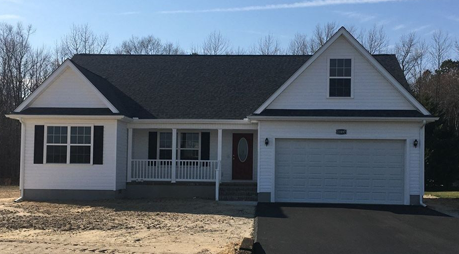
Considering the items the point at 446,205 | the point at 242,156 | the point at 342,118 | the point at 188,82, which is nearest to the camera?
the point at 342,118

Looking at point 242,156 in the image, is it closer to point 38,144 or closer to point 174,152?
point 174,152

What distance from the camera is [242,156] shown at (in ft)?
63.8

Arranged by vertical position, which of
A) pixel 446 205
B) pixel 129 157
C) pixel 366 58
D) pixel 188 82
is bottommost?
pixel 446 205

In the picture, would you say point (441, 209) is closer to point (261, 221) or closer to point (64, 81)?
point (261, 221)

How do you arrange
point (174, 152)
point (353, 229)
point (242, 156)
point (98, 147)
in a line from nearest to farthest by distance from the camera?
point (353, 229) < point (98, 147) < point (174, 152) < point (242, 156)

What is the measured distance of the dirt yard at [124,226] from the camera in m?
9.25

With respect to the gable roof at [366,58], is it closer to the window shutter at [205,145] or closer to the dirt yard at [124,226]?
the window shutter at [205,145]

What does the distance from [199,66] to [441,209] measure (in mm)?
12036

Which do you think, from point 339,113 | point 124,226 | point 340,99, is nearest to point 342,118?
point 339,113

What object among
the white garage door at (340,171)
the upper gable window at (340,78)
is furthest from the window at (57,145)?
the upper gable window at (340,78)

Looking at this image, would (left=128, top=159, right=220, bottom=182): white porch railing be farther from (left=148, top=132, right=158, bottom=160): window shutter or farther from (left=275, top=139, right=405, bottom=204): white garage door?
(left=275, top=139, right=405, bottom=204): white garage door

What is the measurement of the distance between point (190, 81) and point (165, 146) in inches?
131

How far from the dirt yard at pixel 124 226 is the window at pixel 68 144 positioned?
66.6 inches

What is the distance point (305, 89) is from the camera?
54.8ft
